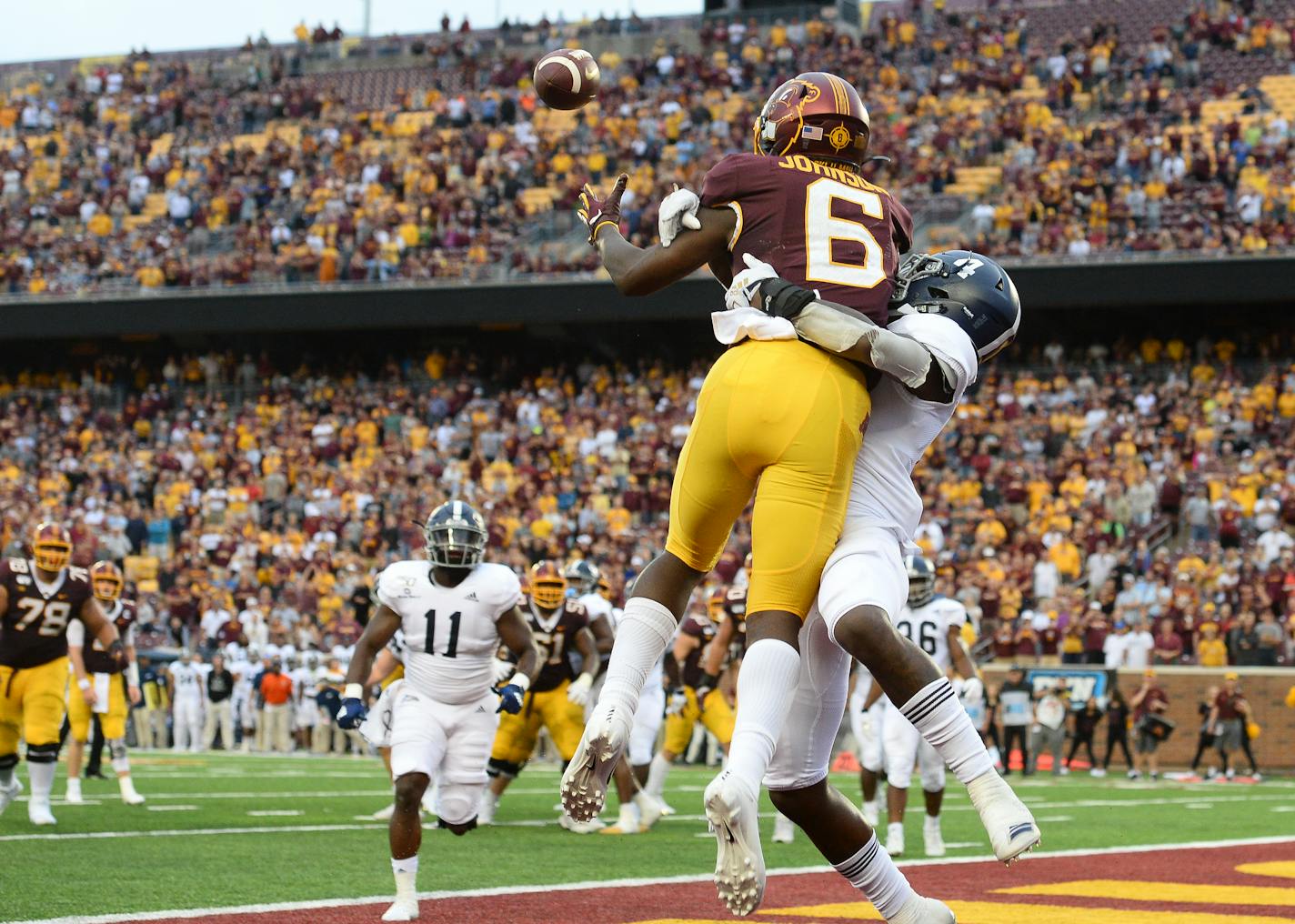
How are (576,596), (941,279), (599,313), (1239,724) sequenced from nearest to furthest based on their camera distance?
(941,279)
(576,596)
(1239,724)
(599,313)

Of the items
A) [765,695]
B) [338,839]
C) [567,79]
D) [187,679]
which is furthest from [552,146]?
[765,695]

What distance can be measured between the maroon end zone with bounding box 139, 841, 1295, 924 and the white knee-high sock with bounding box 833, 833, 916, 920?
138 centimetres

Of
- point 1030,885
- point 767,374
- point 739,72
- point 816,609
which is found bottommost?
point 1030,885

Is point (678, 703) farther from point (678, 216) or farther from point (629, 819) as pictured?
point (678, 216)

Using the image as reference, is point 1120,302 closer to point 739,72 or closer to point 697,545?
point 739,72

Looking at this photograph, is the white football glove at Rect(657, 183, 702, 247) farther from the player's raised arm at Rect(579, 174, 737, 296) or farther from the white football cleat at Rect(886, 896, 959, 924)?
the white football cleat at Rect(886, 896, 959, 924)

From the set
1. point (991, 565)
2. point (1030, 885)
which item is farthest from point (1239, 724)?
point (1030, 885)

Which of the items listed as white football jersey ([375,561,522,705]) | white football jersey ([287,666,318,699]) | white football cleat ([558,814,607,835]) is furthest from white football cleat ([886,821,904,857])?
white football jersey ([287,666,318,699])

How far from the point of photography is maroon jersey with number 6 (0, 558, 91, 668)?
410 inches

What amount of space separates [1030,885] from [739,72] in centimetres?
2489

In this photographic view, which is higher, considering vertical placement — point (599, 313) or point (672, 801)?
point (599, 313)

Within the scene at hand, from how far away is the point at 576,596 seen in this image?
12.4m

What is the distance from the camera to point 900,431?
477cm

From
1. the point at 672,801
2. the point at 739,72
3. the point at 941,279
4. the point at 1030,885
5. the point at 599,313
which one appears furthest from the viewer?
the point at 739,72
